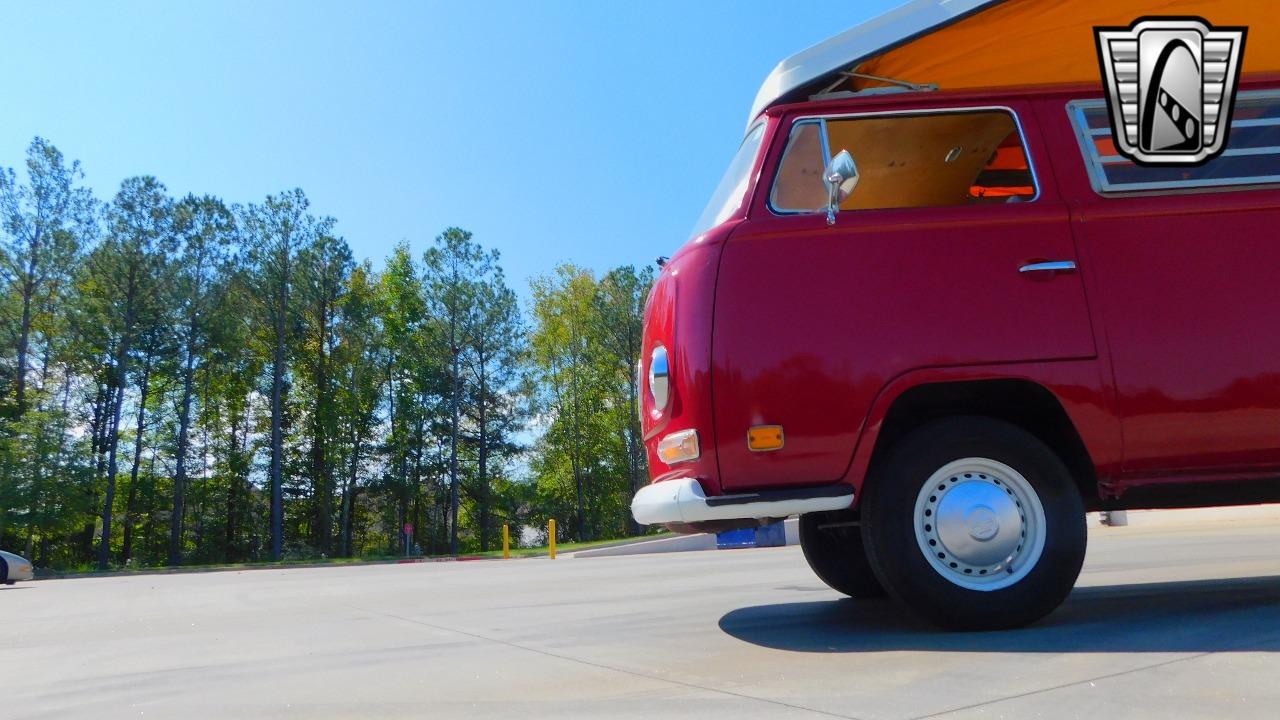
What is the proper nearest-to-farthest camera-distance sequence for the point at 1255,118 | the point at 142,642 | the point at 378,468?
the point at 1255,118 → the point at 142,642 → the point at 378,468

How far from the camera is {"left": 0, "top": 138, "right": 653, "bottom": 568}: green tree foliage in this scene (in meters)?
40.0

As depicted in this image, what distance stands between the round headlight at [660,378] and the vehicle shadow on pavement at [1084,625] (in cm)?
113

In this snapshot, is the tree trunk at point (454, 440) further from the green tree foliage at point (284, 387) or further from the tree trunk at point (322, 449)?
the tree trunk at point (322, 449)

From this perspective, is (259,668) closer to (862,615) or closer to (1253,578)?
(862,615)

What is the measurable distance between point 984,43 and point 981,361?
1.74 meters

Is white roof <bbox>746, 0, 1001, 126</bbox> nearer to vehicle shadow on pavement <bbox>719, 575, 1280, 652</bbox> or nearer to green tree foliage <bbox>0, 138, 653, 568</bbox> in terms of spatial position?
vehicle shadow on pavement <bbox>719, 575, 1280, 652</bbox>

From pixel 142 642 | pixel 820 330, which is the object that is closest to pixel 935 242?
pixel 820 330

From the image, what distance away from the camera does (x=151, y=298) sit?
138 feet

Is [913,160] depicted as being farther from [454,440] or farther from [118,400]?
[454,440]

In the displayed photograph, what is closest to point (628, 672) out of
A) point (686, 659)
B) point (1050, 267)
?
point (686, 659)

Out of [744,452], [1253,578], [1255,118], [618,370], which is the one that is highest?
[618,370]

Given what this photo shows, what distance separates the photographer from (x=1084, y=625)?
373 centimetres

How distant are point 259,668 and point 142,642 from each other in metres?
1.80

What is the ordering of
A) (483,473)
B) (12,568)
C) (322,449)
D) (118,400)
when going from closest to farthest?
(12,568) → (118,400) → (322,449) → (483,473)
